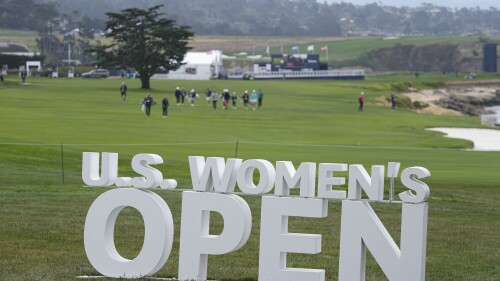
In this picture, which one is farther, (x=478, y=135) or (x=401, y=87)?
(x=401, y=87)

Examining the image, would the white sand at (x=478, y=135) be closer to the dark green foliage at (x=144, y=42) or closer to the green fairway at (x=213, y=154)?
the green fairway at (x=213, y=154)

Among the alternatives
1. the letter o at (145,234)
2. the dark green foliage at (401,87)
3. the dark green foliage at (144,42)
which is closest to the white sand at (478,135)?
the dark green foliage at (144,42)

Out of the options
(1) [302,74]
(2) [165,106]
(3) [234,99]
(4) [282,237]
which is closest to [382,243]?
(4) [282,237]

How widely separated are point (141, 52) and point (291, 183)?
84798 millimetres

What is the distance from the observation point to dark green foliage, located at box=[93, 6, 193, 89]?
99812mm

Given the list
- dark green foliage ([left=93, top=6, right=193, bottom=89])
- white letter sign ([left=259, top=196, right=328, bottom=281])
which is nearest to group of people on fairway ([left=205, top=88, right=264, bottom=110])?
dark green foliage ([left=93, top=6, right=193, bottom=89])

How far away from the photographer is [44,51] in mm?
195250

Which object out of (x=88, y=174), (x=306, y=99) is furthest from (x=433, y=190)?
(x=306, y=99)

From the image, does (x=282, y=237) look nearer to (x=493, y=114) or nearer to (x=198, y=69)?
(x=493, y=114)

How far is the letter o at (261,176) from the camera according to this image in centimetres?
1609

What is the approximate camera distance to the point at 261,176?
52.9 ft

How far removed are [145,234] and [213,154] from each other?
91.2 feet

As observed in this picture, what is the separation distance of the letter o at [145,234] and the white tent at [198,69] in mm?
127243

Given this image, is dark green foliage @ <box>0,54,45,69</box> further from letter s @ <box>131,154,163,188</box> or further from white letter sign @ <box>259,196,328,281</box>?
white letter sign @ <box>259,196,328,281</box>
